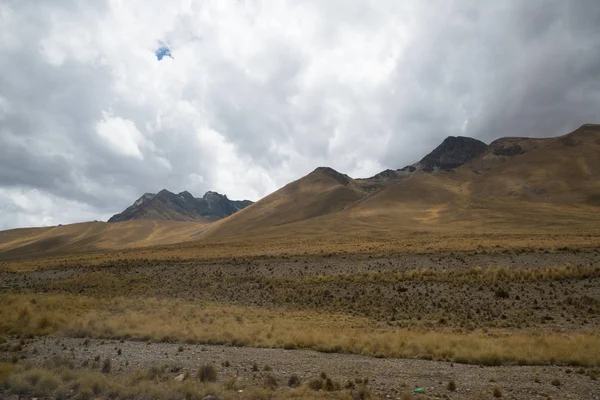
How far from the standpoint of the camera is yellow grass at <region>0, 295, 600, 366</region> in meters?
15.4

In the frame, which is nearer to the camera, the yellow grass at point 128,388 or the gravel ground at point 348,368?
the yellow grass at point 128,388

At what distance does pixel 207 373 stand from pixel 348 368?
16.8 feet

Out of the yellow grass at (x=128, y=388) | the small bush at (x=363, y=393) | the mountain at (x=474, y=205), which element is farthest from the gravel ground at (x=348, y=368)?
the mountain at (x=474, y=205)

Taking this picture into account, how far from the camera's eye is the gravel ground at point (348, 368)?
38.2 ft

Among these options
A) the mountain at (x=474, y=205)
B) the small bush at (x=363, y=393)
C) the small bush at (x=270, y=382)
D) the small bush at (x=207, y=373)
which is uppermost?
the mountain at (x=474, y=205)

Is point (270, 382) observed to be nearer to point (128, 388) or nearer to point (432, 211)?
point (128, 388)

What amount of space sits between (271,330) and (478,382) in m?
11.1

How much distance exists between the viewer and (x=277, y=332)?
65.5ft

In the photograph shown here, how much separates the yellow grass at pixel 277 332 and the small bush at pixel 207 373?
5.22m

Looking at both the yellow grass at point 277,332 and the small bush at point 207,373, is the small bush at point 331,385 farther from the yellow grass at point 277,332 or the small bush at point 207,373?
the yellow grass at point 277,332

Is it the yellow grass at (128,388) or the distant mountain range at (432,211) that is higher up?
the distant mountain range at (432,211)

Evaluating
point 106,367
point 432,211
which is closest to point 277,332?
point 106,367

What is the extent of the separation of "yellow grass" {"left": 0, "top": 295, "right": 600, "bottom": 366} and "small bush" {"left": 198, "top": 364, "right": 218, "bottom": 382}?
5.22m

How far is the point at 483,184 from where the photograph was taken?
165250mm
